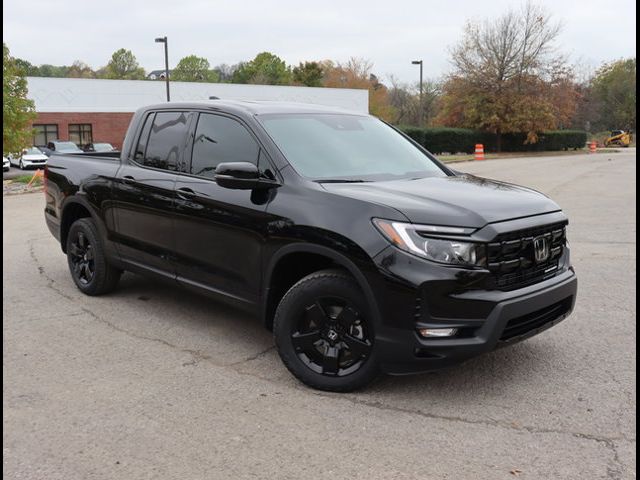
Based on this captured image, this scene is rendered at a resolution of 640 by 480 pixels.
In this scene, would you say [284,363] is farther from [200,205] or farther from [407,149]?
[407,149]

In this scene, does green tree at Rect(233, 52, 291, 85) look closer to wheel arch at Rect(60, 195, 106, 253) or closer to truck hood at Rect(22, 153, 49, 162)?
truck hood at Rect(22, 153, 49, 162)

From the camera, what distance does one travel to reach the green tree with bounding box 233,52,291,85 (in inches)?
3929

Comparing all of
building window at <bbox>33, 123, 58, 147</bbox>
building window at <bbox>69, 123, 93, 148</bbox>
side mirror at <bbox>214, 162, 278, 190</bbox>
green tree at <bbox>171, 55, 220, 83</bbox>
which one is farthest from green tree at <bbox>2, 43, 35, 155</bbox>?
green tree at <bbox>171, 55, 220, 83</bbox>

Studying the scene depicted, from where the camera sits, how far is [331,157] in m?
4.71

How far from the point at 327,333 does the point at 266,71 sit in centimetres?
10087

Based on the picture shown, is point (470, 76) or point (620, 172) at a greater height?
point (470, 76)

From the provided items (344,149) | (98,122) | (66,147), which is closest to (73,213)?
(344,149)

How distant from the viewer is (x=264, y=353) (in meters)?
4.86

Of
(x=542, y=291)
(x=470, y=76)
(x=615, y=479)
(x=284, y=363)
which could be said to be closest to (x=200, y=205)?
(x=284, y=363)

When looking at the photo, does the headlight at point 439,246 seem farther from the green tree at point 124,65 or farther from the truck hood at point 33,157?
the green tree at point 124,65

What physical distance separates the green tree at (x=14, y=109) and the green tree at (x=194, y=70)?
318 ft

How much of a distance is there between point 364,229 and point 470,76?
45.5m

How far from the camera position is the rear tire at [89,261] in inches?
245

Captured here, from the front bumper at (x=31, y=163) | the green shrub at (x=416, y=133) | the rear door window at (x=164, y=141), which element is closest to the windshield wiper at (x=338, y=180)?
the rear door window at (x=164, y=141)
